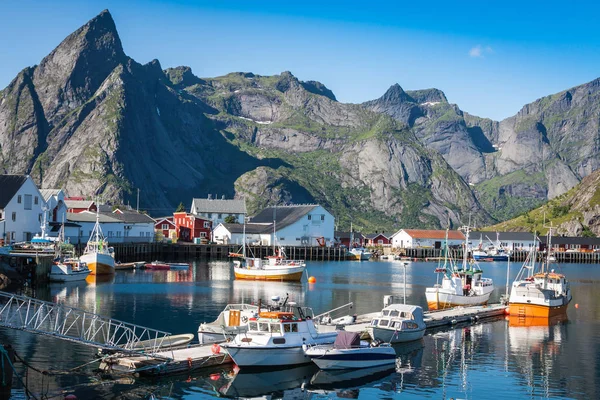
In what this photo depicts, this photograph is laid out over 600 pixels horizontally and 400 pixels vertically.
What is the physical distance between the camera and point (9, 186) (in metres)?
108

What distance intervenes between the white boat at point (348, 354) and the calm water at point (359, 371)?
0.64 meters

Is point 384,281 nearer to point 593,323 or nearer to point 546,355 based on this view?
point 593,323

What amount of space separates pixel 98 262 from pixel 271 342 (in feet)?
196

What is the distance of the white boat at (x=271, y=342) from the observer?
40.8 metres

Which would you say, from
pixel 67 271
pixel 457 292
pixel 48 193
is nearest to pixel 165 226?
pixel 48 193

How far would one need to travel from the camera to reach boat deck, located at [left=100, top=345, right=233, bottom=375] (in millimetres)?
38469

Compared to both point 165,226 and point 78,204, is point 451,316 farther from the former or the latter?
point 78,204

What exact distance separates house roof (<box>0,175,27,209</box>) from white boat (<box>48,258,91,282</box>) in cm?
2134

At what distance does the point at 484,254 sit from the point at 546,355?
443 ft

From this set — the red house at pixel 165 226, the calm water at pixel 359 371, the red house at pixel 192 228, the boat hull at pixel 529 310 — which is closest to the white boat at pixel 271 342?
the calm water at pixel 359 371

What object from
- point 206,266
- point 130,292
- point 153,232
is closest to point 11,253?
point 130,292

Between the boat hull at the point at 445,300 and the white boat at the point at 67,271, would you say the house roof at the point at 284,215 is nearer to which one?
the white boat at the point at 67,271

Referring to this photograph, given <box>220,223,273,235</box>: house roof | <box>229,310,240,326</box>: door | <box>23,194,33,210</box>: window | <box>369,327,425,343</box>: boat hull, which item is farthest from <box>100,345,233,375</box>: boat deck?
<box>220,223,273,235</box>: house roof

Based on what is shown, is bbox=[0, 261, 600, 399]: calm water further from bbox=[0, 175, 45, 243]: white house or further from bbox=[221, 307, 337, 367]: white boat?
bbox=[0, 175, 45, 243]: white house
